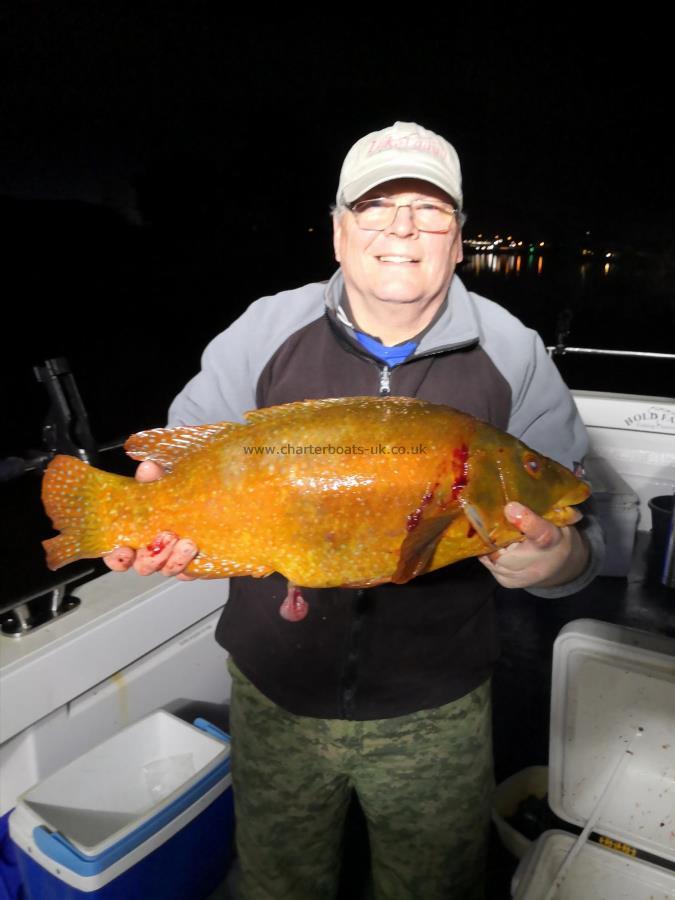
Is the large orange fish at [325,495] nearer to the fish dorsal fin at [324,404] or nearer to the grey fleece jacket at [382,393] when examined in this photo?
the fish dorsal fin at [324,404]

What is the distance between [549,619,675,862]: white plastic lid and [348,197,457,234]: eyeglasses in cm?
147

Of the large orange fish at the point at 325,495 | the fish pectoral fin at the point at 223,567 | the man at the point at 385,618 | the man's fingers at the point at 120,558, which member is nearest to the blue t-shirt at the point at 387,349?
the man at the point at 385,618

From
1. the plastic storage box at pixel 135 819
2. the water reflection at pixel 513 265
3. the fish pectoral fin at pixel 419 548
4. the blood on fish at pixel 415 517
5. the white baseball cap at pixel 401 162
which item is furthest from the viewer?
the water reflection at pixel 513 265

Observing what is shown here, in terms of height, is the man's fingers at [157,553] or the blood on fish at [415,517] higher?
the blood on fish at [415,517]

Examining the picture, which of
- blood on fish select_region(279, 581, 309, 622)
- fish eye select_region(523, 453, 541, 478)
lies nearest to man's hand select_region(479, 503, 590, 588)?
fish eye select_region(523, 453, 541, 478)

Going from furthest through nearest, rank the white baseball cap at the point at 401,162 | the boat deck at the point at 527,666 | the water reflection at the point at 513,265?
the water reflection at the point at 513,265 < the boat deck at the point at 527,666 < the white baseball cap at the point at 401,162

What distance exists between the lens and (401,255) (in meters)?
1.75

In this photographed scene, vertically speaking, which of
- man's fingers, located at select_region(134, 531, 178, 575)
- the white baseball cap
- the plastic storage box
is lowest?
the plastic storage box

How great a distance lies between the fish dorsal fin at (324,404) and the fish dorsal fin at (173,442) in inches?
4.0

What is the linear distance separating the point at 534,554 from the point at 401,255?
99cm

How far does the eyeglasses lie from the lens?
5.97 ft

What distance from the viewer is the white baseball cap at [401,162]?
1835mm

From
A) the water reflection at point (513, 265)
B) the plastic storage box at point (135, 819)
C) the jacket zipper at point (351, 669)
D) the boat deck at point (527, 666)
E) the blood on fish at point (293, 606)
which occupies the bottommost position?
the boat deck at point (527, 666)

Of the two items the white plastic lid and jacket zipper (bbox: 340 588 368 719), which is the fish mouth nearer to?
the white plastic lid
